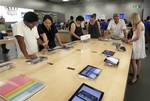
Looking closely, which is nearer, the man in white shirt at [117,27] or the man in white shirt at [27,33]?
the man in white shirt at [27,33]

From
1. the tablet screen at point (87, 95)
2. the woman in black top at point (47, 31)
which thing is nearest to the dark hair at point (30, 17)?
the woman in black top at point (47, 31)

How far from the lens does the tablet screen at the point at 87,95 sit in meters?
1.15

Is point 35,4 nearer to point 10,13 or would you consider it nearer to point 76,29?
point 10,13

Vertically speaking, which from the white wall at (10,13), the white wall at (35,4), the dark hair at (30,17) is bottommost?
the dark hair at (30,17)

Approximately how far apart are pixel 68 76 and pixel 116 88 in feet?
1.59

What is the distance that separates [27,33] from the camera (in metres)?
2.39

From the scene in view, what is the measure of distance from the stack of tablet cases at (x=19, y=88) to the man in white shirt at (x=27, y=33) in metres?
0.75

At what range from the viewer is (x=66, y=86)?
142 centimetres

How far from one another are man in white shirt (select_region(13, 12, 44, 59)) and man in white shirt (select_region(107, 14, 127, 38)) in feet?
7.93

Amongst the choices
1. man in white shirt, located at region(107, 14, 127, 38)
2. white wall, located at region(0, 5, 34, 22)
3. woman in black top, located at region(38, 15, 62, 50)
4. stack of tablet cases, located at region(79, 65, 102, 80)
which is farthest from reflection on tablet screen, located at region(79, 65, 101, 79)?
white wall, located at region(0, 5, 34, 22)

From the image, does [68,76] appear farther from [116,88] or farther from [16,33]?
[16,33]

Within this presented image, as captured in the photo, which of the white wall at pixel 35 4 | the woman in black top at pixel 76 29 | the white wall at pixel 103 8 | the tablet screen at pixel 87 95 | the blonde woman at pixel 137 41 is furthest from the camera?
the white wall at pixel 103 8

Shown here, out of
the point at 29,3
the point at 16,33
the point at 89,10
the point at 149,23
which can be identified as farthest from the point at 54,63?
the point at 89,10

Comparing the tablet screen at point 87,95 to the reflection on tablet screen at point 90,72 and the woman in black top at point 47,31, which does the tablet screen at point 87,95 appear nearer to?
the reflection on tablet screen at point 90,72
